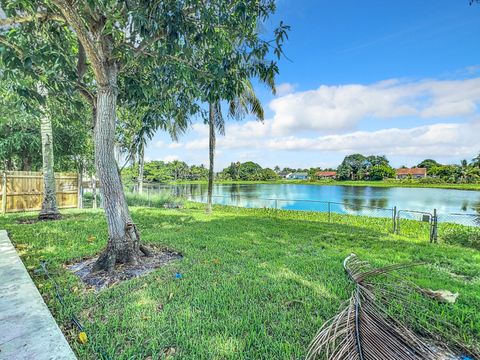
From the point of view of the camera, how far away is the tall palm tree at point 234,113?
10055 millimetres

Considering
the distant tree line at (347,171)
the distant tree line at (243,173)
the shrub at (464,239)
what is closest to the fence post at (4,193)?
the shrub at (464,239)

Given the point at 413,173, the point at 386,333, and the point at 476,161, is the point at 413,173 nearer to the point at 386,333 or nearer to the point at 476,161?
the point at 476,161

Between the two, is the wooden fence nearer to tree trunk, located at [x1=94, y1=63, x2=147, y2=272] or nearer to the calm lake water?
the calm lake water

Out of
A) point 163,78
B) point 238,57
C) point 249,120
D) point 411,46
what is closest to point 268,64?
point 238,57

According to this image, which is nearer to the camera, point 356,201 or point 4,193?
point 4,193

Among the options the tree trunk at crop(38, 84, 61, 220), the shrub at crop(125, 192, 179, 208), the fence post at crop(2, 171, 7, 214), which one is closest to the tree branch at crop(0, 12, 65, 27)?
the tree trunk at crop(38, 84, 61, 220)

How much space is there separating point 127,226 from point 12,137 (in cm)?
811

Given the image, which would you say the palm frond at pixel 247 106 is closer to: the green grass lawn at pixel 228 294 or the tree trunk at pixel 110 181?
the green grass lawn at pixel 228 294

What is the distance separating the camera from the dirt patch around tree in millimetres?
2861

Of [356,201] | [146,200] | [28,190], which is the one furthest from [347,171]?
[28,190]

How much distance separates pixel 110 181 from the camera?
130 inches

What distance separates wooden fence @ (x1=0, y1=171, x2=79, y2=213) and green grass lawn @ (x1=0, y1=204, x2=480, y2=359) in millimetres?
4559

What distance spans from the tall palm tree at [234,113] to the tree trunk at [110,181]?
21.8ft

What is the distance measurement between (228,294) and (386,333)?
1.44 meters
